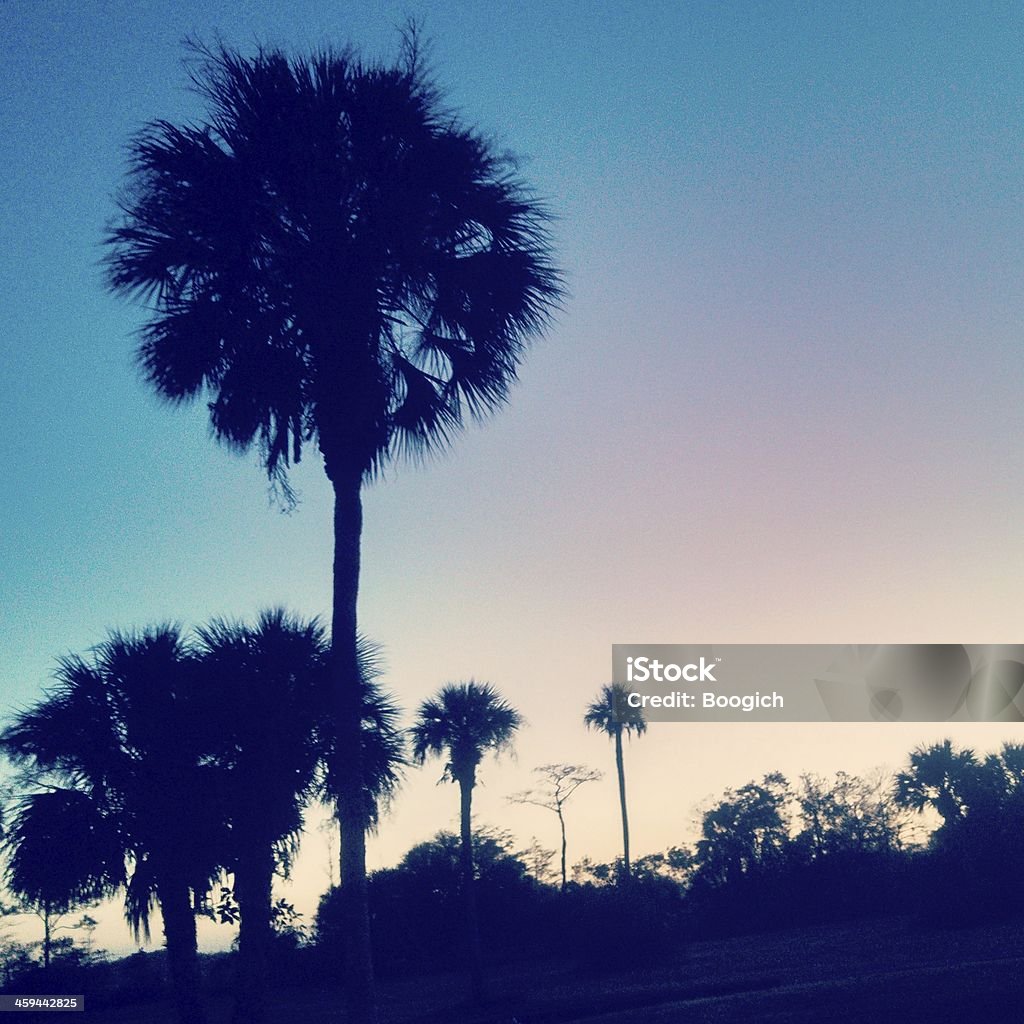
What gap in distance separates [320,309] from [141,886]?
959 centimetres

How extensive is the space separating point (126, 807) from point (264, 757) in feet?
8.20

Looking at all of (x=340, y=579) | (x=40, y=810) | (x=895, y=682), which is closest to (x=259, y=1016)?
(x=40, y=810)

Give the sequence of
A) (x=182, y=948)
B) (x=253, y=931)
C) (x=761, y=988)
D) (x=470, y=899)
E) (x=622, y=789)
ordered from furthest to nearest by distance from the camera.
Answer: (x=622, y=789) → (x=470, y=899) → (x=761, y=988) → (x=182, y=948) → (x=253, y=931)

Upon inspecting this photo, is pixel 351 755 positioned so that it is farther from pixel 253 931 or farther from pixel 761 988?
pixel 761 988

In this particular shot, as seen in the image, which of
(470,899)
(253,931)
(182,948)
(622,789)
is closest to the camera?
(253,931)

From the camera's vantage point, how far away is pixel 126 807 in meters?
14.6

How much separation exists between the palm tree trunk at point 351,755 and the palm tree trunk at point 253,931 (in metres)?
4.66

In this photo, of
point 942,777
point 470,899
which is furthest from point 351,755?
point 942,777

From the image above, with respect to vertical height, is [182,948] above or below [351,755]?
below

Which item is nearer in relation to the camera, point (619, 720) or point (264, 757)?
point (264, 757)

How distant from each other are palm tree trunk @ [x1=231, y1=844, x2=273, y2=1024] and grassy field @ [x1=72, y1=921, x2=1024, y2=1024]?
8831 millimetres

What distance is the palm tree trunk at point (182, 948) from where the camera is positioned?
14477 mm

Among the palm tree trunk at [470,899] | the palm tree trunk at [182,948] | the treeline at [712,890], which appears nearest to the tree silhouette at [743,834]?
the treeline at [712,890]

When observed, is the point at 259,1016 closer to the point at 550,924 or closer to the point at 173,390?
the point at 173,390
